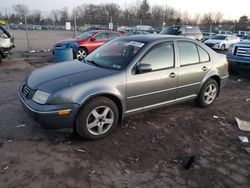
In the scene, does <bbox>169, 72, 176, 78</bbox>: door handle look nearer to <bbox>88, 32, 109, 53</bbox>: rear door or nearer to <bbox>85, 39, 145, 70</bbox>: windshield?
<bbox>85, 39, 145, 70</bbox>: windshield

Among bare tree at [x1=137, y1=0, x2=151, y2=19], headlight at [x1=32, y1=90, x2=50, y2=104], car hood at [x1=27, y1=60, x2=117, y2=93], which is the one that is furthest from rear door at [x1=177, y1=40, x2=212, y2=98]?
bare tree at [x1=137, y1=0, x2=151, y2=19]

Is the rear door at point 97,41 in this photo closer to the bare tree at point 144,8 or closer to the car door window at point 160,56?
the car door window at point 160,56

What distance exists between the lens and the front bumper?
3.25 meters

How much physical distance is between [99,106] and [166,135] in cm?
129

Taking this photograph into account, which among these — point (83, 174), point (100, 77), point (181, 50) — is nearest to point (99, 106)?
point (100, 77)

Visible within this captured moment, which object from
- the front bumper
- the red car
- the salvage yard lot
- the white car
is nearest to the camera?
the salvage yard lot

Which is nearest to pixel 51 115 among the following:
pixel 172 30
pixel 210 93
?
pixel 210 93

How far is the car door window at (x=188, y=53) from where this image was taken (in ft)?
14.9

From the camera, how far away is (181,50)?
4.54m

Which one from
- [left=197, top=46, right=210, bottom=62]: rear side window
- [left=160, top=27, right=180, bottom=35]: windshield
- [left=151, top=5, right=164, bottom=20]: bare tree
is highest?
[left=151, top=5, right=164, bottom=20]: bare tree

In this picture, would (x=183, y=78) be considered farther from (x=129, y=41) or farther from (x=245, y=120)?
(x=245, y=120)

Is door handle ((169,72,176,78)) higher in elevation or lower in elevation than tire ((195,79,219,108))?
higher

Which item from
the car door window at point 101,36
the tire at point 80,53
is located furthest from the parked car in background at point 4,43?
the car door window at point 101,36

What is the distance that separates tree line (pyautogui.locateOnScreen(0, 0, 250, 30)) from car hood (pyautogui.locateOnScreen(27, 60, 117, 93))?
74.9 ft
